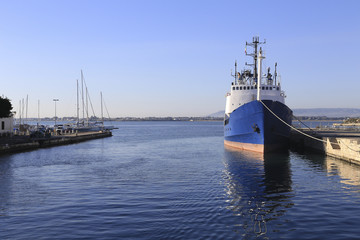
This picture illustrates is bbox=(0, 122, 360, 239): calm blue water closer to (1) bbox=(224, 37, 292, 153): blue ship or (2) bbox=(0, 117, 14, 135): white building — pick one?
(1) bbox=(224, 37, 292, 153): blue ship

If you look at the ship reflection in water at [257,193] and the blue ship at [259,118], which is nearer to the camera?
the ship reflection in water at [257,193]

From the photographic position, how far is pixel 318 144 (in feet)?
118

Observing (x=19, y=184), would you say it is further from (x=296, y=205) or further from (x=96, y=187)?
(x=296, y=205)

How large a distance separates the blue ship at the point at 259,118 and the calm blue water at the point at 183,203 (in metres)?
7.86

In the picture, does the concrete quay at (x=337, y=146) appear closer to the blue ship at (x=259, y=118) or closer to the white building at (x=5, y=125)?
the blue ship at (x=259, y=118)

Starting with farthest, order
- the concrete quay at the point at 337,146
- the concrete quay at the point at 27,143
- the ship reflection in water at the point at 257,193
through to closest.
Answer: the concrete quay at the point at 27,143, the concrete quay at the point at 337,146, the ship reflection in water at the point at 257,193

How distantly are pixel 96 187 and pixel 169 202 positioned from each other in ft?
19.2

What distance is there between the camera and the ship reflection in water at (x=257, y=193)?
11.4 meters

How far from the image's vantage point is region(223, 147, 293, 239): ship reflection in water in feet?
37.5

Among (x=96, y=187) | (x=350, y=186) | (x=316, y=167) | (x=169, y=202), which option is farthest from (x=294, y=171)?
(x=96, y=187)

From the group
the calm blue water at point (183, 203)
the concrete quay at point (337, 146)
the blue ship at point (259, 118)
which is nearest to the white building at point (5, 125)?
the calm blue water at point (183, 203)

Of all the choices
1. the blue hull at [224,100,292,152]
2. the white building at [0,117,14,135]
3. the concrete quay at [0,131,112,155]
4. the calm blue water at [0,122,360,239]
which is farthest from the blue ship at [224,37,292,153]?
the white building at [0,117,14,135]

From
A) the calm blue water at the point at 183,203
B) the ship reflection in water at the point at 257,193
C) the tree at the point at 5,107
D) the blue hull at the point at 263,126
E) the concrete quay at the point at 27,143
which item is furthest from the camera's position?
the tree at the point at 5,107

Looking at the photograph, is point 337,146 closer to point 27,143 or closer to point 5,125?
point 27,143
